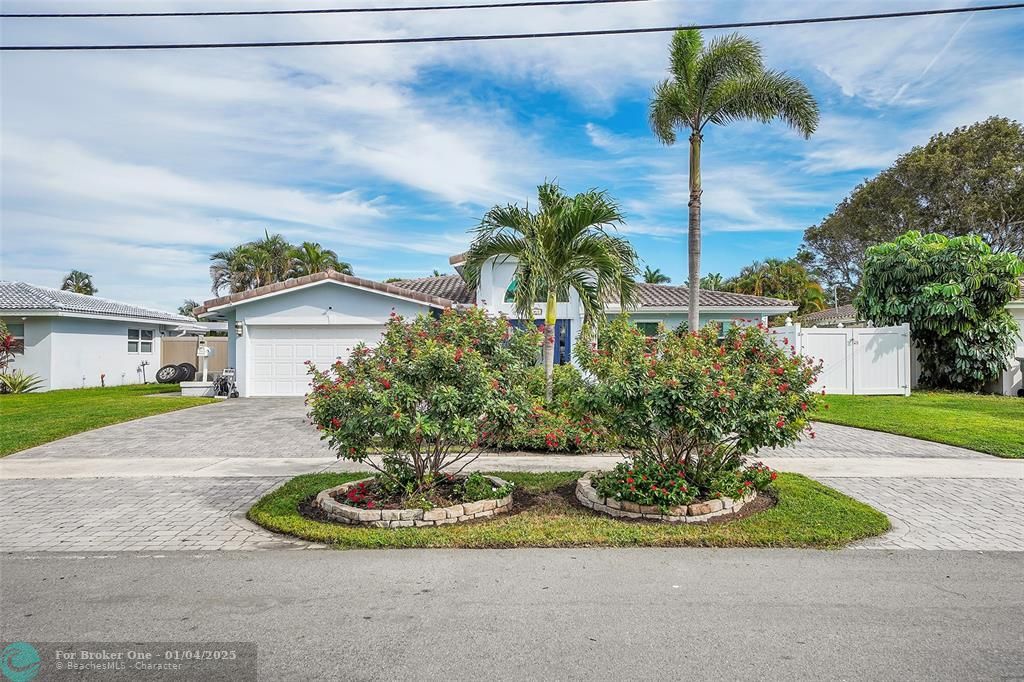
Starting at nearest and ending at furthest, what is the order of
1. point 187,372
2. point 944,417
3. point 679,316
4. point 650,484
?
point 650,484 < point 944,417 < point 679,316 < point 187,372

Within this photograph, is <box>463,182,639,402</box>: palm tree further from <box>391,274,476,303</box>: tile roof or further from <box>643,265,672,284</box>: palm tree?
<box>643,265,672,284</box>: palm tree

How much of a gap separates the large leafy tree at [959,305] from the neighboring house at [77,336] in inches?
1095

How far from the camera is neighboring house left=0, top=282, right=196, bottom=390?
20.3 metres

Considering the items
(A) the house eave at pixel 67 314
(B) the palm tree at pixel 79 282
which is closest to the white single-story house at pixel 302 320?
(A) the house eave at pixel 67 314

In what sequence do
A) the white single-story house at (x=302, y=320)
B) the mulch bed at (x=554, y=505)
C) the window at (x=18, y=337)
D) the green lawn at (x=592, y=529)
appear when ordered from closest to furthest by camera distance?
the green lawn at (x=592, y=529), the mulch bed at (x=554, y=505), the white single-story house at (x=302, y=320), the window at (x=18, y=337)

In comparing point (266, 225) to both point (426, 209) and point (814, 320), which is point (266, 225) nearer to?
point (426, 209)

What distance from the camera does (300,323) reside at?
17.3 metres

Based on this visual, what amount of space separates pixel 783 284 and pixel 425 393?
3598 cm

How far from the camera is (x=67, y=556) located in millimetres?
4836

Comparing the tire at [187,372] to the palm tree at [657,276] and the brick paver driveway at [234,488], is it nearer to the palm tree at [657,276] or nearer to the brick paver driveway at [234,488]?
the brick paver driveway at [234,488]

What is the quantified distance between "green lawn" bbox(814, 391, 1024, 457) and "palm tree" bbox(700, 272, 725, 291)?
96.4 feet

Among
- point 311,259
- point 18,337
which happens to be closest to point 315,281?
point 18,337

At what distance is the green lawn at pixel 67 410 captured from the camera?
10711mm

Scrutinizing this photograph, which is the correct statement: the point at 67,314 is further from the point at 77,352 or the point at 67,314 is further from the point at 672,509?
the point at 672,509
